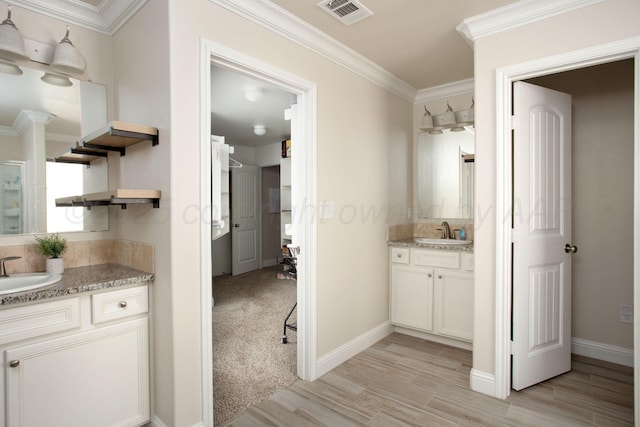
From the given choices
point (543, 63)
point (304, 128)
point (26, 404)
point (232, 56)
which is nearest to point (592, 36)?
point (543, 63)

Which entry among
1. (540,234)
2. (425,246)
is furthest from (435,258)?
(540,234)

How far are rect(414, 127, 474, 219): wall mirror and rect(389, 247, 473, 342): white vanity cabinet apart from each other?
2.28 ft

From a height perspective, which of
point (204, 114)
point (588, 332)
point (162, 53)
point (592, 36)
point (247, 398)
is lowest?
point (247, 398)

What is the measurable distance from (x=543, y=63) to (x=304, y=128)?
156 cm

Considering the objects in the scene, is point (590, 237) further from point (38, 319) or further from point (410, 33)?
point (38, 319)

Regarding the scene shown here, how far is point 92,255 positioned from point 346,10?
2.24m

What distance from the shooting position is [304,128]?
8.08 ft

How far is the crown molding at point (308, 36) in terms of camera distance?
201 centimetres

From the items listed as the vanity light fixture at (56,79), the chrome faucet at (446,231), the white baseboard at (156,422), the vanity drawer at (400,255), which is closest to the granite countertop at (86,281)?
the white baseboard at (156,422)

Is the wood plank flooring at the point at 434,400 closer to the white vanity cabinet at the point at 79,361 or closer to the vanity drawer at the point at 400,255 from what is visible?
the white vanity cabinet at the point at 79,361

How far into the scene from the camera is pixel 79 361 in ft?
5.50

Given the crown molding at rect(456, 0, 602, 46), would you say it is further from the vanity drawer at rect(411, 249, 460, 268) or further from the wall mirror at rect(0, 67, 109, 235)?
the wall mirror at rect(0, 67, 109, 235)

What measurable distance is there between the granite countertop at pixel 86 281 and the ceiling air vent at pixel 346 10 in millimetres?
1908

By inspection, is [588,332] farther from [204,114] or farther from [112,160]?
[112,160]
